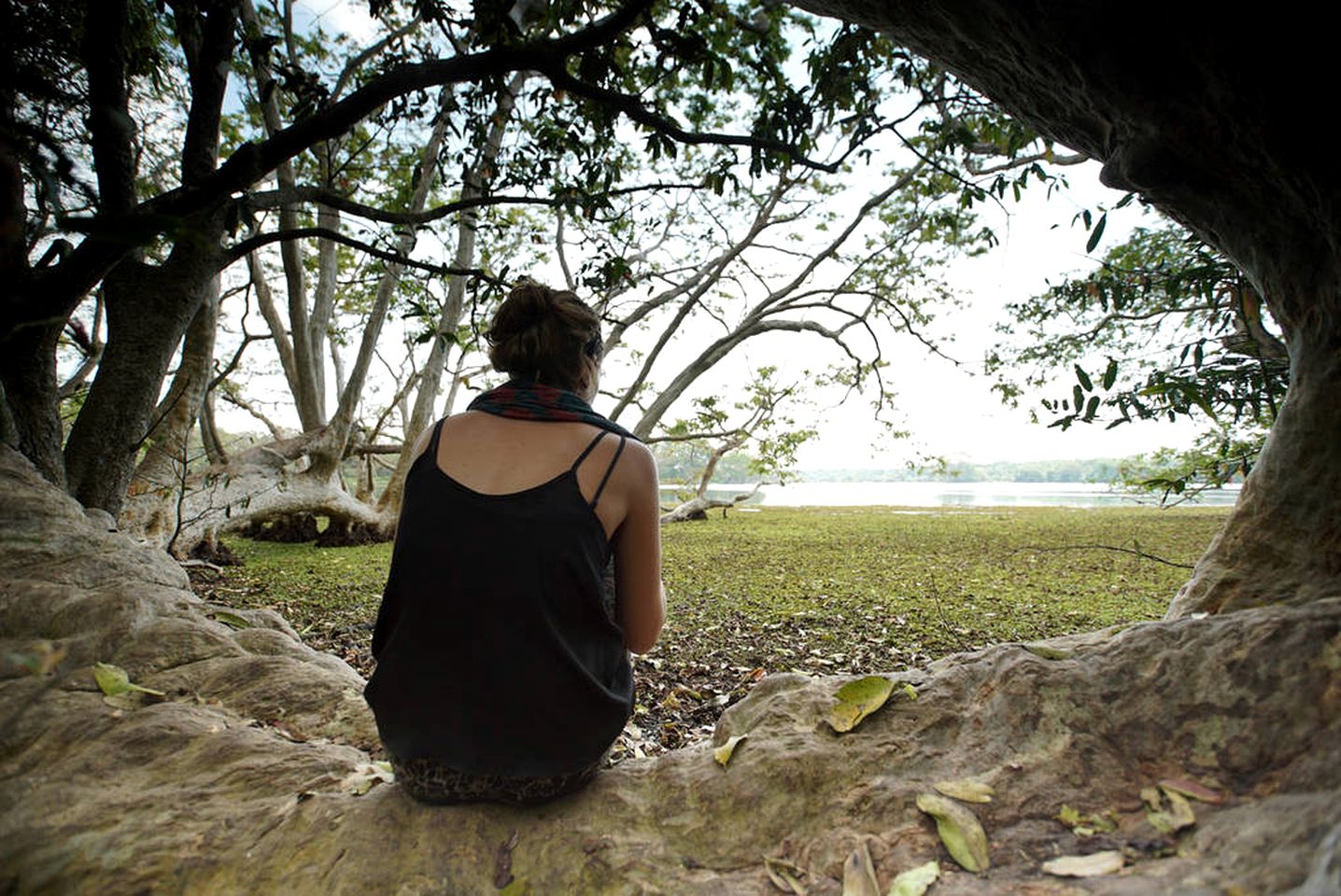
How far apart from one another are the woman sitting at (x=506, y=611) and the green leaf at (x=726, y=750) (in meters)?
0.24

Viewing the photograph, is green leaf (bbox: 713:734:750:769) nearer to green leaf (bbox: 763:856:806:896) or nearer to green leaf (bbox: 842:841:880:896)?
green leaf (bbox: 763:856:806:896)

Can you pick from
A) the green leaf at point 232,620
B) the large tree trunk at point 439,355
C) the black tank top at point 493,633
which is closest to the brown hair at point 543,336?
the black tank top at point 493,633

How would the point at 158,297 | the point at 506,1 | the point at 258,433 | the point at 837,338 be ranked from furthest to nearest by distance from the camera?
1. the point at 258,433
2. the point at 837,338
3. the point at 158,297
4. the point at 506,1

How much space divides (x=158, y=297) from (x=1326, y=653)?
3.95m

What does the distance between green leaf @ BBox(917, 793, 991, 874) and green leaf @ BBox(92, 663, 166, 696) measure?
78.9 inches

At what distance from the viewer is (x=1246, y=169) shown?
1394 millimetres

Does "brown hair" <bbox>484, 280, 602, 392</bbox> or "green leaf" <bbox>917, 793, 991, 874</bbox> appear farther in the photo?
"brown hair" <bbox>484, 280, 602, 392</bbox>

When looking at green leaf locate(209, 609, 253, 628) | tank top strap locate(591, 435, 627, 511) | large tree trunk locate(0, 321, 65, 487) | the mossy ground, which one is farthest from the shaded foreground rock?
large tree trunk locate(0, 321, 65, 487)

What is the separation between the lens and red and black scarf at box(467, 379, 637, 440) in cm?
139

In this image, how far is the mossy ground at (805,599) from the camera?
3389mm

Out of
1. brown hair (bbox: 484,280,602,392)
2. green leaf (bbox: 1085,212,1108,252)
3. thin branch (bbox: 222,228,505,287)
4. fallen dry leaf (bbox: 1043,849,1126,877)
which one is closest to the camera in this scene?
fallen dry leaf (bbox: 1043,849,1126,877)

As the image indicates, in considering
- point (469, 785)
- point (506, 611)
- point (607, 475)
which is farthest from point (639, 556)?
point (469, 785)

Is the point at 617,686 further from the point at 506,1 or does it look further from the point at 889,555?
the point at 889,555

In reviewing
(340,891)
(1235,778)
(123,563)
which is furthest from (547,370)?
(123,563)
